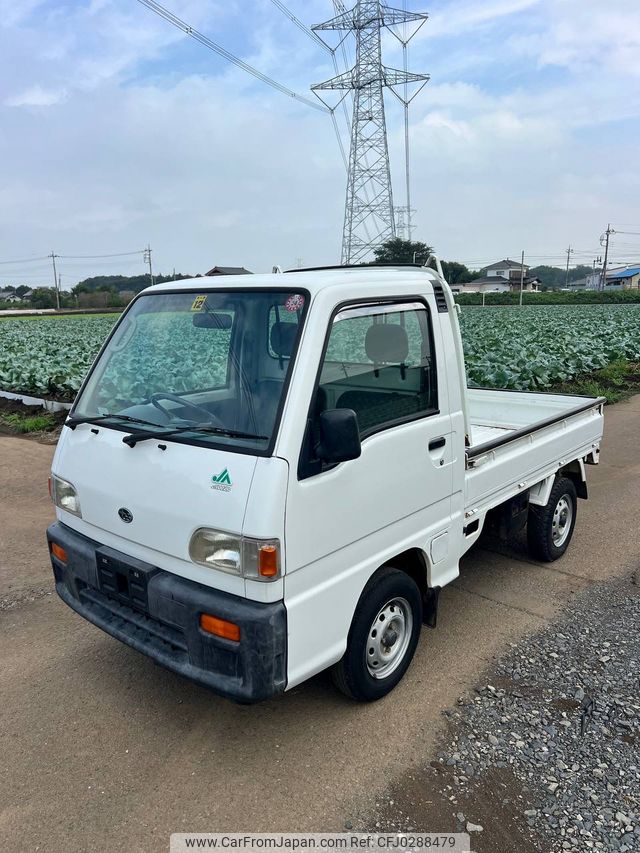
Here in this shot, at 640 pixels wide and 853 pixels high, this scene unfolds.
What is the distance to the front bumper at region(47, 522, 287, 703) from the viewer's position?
2531 millimetres

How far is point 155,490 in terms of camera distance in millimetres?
2791

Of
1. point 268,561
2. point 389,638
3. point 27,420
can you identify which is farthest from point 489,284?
point 268,561

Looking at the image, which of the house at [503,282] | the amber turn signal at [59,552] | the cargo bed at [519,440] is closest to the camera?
the amber turn signal at [59,552]

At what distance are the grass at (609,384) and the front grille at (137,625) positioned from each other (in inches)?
418

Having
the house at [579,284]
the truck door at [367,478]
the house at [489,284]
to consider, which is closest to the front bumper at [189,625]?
the truck door at [367,478]

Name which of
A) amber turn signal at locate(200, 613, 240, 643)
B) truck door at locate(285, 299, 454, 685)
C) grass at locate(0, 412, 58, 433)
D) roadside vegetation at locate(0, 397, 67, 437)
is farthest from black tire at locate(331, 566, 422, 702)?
grass at locate(0, 412, 58, 433)

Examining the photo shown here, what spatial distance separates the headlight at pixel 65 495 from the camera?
3270mm

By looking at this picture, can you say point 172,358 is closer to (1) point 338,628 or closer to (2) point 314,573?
(2) point 314,573

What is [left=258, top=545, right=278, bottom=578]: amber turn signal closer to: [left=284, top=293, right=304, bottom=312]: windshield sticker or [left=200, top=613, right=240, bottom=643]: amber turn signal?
[left=200, top=613, right=240, bottom=643]: amber turn signal

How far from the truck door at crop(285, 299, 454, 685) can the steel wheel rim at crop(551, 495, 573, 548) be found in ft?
6.17

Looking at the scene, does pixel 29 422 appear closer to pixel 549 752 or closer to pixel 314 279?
pixel 314 279

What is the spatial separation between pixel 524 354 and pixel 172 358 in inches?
447

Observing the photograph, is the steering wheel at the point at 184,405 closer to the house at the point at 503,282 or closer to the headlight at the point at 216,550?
the headlight at the point at 216,550

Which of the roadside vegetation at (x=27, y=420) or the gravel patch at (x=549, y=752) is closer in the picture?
the gravel patch at (x=549, y=752)
